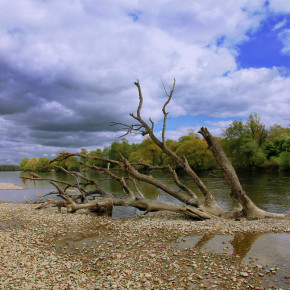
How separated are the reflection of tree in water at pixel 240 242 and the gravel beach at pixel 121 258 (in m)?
0.43

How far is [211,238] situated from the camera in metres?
10.8

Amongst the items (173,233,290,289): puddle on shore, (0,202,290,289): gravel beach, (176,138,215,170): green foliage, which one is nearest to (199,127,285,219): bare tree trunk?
(0,202,290,289): gravel beach

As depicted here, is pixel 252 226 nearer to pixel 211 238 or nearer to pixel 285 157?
pixel 211 238

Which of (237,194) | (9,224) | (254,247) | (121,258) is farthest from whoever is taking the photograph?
(237,194)

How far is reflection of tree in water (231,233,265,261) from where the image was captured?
29.9 ft

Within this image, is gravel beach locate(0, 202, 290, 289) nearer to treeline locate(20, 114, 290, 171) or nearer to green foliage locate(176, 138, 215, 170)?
treeline locate(20, 114, 290, 171)

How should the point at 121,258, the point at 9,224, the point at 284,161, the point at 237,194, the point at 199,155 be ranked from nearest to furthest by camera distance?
the point at 121,258
the point at 9,224
the point at 237,194
the point at 284,161
the point at 199,155

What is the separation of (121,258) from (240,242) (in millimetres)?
4934

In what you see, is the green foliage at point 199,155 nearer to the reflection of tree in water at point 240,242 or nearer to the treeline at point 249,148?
the treeline at point 249,148

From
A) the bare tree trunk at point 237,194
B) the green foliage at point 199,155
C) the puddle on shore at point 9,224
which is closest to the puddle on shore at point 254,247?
the bare tree trunk at point 237,194

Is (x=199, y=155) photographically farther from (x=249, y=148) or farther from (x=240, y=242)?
(x=240, y=242)

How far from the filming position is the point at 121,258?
8.70 m

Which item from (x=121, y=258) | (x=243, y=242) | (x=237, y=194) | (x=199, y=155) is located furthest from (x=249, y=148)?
(x=121, y=258)

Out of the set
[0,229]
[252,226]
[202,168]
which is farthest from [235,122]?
[0,229]
